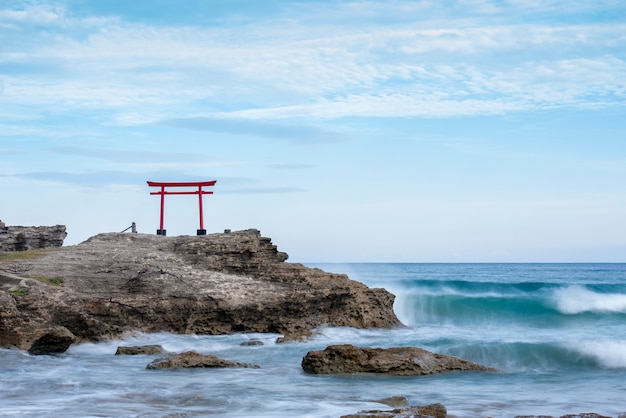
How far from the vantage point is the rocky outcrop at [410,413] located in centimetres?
1001

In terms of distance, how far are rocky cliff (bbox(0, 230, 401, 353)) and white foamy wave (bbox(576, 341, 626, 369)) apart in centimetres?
644

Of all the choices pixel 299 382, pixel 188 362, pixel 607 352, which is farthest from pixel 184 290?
pixel 607 352

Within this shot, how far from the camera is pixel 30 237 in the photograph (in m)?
27.2

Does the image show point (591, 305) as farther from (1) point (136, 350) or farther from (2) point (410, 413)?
(2) point (410, 413)

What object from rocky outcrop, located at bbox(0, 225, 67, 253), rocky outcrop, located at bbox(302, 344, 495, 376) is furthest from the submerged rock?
rocky outcrop, located at bbox(0, 225, 67, 253)

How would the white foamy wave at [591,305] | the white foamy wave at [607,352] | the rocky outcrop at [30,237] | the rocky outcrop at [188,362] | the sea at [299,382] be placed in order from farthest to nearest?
the white foamy wave at [591,305], the rocky outcrop at [30,237], the white foamy wave at [607,352], the rocky outcrop at [188,362], the sea at [299,382]

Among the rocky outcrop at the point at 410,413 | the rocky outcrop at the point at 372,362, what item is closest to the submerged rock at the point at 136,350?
the rocky outcrop at the point at 372,362

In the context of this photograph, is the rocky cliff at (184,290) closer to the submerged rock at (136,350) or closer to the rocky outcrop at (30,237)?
the submerged rock at (136,350)

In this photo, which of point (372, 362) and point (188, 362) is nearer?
point (372, 362)

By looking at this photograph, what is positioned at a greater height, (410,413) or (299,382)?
(410,413)

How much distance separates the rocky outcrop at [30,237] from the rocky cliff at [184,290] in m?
3.08

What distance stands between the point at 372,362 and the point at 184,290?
7.88m

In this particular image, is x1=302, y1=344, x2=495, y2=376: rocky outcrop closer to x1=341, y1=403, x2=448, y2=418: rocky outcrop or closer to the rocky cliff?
x1=341, y1=403, x2=448, y2=418: rocky outcrop

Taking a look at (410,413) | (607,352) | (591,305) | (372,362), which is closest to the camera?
(410,413)
